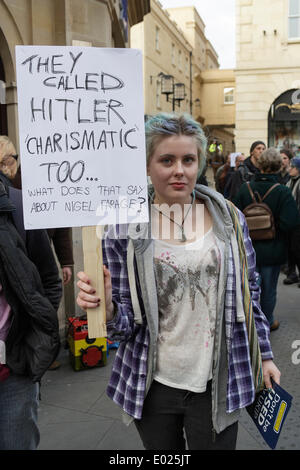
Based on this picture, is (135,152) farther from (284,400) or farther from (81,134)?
(284,400)

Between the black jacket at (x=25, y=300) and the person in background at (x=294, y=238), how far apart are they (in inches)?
176

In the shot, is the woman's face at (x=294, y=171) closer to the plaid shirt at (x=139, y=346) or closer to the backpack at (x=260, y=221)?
the backpack at (x=260, y=221)

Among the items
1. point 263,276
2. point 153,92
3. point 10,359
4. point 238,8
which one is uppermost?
point 238,8

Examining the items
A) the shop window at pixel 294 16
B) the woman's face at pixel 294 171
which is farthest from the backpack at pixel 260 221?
the shop window at pixel 294 16

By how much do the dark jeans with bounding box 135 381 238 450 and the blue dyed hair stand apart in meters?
0.95

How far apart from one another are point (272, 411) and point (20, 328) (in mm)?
1123

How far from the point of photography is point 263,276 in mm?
5215

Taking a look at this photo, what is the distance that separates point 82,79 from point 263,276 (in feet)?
13.0

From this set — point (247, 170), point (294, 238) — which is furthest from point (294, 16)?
point (294, 238)

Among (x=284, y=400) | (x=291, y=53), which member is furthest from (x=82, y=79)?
(x=291, y=53)

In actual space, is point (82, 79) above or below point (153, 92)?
below

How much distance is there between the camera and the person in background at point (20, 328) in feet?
6.63

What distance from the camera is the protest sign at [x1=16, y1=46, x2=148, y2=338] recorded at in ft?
5.39

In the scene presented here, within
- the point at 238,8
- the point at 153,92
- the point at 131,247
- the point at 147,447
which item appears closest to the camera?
the point at 131,247
